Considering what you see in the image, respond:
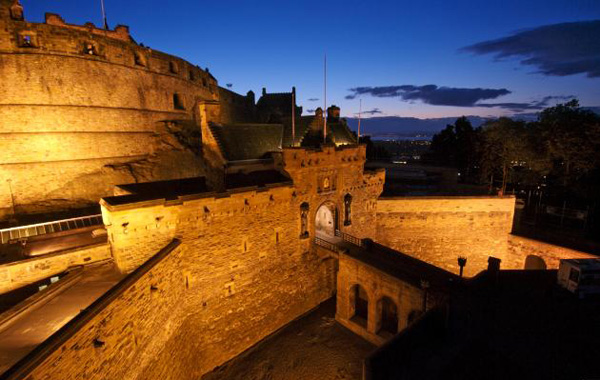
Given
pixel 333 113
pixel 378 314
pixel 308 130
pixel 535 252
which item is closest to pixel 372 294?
pixel 378 314

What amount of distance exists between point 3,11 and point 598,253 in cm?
4569

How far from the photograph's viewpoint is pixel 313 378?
16.0 meters

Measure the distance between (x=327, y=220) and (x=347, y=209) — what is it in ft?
6.29

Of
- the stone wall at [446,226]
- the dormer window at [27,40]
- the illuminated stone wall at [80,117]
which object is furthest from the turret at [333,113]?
the dormer window at [27,40]

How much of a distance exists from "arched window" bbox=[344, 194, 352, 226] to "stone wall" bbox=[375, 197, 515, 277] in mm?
3585

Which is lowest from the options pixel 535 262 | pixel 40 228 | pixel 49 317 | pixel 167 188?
pixel 535 262

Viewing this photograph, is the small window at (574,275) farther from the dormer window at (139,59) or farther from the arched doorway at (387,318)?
the dormer window at (139,59)

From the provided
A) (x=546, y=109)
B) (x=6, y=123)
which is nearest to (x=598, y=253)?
(x=546, y=109)

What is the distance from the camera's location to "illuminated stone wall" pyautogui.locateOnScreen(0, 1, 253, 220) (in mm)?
21312

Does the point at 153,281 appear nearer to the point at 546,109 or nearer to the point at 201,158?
the point at 201,158

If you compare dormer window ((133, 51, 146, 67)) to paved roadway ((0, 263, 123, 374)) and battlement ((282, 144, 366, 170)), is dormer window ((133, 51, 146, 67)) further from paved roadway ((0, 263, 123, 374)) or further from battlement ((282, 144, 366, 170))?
paved roadway ((0, 263, 123, 374))

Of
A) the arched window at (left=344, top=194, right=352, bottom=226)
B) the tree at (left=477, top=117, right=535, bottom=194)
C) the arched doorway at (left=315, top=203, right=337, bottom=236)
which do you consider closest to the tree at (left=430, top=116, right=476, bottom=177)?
the tree at (left=477, top=117, right=535, bottom=194)

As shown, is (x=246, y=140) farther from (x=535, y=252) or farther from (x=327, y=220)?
(x=535, y=252)

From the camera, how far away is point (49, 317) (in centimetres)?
982
